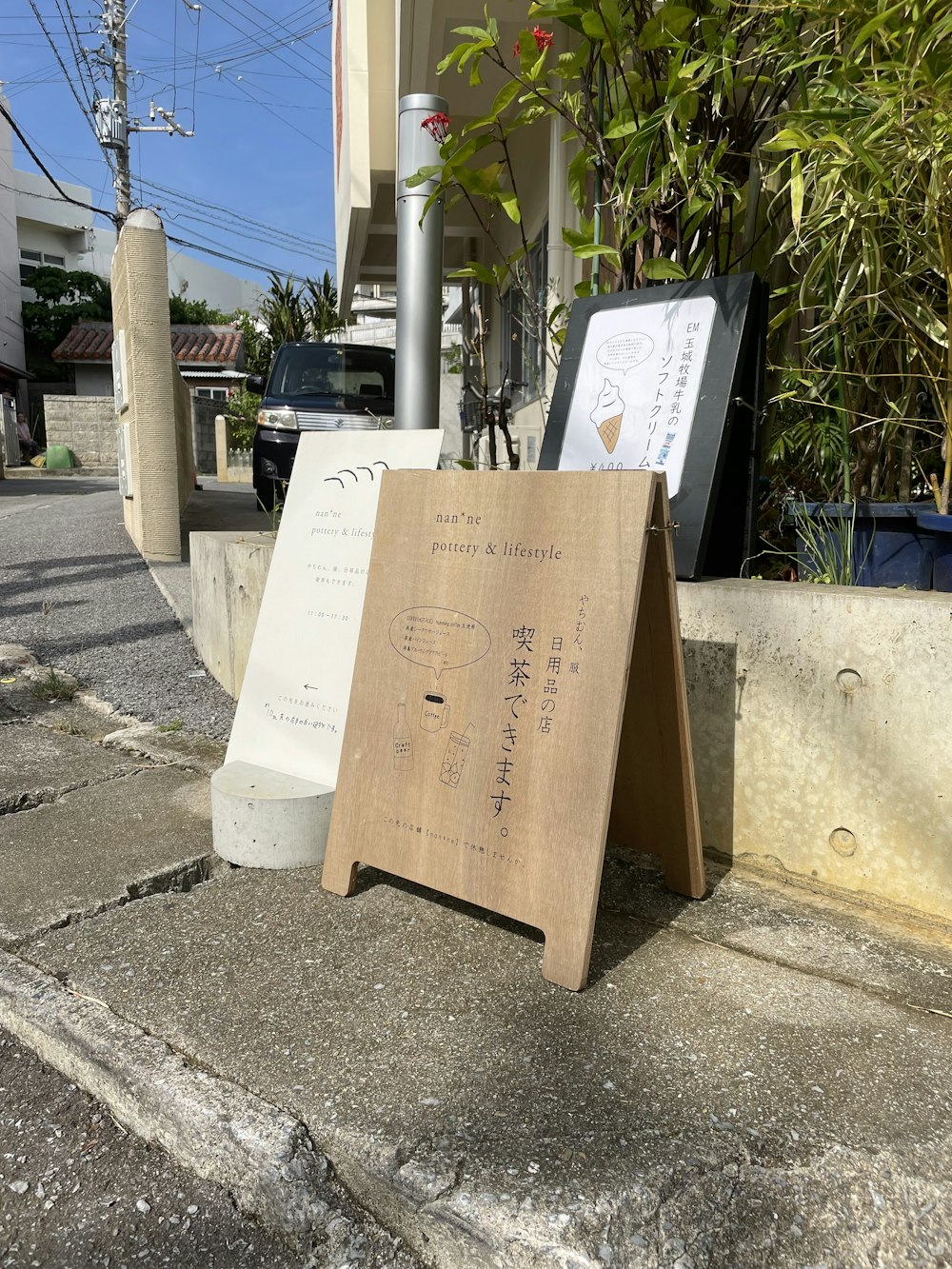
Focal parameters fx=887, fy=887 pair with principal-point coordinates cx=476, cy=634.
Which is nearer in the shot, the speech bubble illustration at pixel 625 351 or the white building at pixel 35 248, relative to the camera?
the speech bubble illustration at pixel 625 351

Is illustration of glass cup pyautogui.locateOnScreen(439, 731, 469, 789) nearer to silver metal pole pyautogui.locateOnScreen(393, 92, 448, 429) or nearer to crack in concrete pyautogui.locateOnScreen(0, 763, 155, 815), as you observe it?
crack in concrete pyautogui.locateOnScreen(0, 763, 155, 815)

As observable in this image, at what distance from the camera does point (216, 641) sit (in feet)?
13.9

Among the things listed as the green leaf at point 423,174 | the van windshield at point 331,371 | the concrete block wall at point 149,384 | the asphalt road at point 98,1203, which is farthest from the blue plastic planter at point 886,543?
the van windshield at point 331,371

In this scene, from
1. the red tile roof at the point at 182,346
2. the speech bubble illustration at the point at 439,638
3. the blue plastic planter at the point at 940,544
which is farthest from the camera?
the red tile roof at the point at 182,346

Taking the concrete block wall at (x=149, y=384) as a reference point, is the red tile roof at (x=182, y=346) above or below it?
above

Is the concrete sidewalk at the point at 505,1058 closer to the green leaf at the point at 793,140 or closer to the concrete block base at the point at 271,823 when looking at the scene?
the concrete block base at the point at 271,823

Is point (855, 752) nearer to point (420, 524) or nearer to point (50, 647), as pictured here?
point (420, 524)

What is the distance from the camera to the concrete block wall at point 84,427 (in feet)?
64.8

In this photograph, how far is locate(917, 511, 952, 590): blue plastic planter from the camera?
220 cm

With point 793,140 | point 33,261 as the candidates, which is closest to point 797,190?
point 793,140

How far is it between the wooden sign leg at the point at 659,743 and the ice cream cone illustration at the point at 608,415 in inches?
34.4

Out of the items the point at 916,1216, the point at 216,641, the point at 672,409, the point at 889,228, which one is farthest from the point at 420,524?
the point at 216,641

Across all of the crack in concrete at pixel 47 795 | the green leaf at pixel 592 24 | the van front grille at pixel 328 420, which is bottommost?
the crack in concrete at pixel 47 795

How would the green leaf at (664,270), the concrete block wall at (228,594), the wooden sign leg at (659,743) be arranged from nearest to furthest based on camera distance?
the wooden sign leg at (659,743) < the green leaf at (664,270) < the concrete block wall at (228,594)
